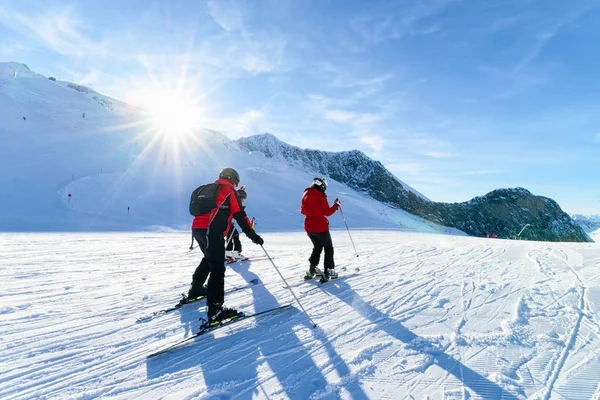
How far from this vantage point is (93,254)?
9.05m

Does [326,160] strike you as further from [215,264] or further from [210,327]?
[210,327]

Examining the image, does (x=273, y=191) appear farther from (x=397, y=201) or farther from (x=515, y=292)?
(x=397, y=201)

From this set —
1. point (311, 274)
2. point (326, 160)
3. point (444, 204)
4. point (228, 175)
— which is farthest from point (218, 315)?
point (444, 204)

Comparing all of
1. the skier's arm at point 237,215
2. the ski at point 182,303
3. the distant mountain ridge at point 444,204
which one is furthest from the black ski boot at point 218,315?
the distant mountain ridge at point 444,204

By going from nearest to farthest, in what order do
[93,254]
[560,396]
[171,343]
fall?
[560,396] → [171,343] → [93,254]

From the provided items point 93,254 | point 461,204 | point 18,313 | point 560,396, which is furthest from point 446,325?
point 461,204

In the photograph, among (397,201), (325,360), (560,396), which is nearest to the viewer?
(560,396)

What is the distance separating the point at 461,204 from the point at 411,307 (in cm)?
16378

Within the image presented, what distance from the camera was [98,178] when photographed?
94.7 ft

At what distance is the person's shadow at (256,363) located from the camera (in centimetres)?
280

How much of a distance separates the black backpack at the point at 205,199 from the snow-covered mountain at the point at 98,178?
17333mm

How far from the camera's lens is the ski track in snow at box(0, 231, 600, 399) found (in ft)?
9.30

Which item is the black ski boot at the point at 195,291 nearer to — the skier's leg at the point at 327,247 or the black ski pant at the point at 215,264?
the black ski pant at the point at 215,264

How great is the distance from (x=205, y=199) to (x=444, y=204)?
160 metres
